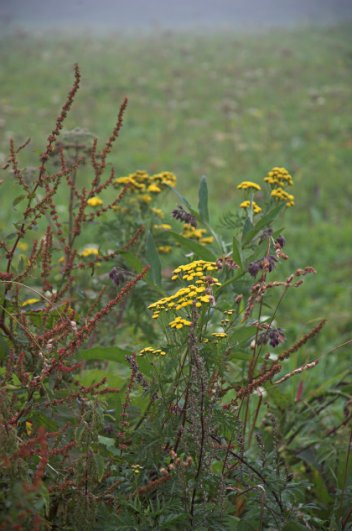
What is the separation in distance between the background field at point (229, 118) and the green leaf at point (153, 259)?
230 cm

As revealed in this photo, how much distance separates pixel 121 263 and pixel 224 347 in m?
1.11

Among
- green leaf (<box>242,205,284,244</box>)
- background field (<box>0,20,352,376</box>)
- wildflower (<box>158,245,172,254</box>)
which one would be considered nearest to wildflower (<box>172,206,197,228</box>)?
green leaf (<box>242,205,284,244</box>)

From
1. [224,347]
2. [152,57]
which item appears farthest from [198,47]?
[224,347]

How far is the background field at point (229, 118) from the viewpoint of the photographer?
6.22m

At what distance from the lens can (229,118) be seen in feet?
34.8

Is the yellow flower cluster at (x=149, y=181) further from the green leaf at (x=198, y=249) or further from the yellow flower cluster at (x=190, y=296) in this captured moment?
the yellow flower cluster at (x=190, y=296)

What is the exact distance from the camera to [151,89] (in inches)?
490

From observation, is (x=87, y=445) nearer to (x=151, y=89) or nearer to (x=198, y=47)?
(x=151, y=89)

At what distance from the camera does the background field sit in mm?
6223

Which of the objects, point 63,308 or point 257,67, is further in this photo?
point 257,67

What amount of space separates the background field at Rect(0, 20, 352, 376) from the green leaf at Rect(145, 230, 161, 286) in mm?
2302

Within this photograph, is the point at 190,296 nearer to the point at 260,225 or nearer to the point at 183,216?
the point at 260,225

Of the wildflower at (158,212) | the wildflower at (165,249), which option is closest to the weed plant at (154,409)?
the wildflower at (165,249)

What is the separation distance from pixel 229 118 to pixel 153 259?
8.88m
